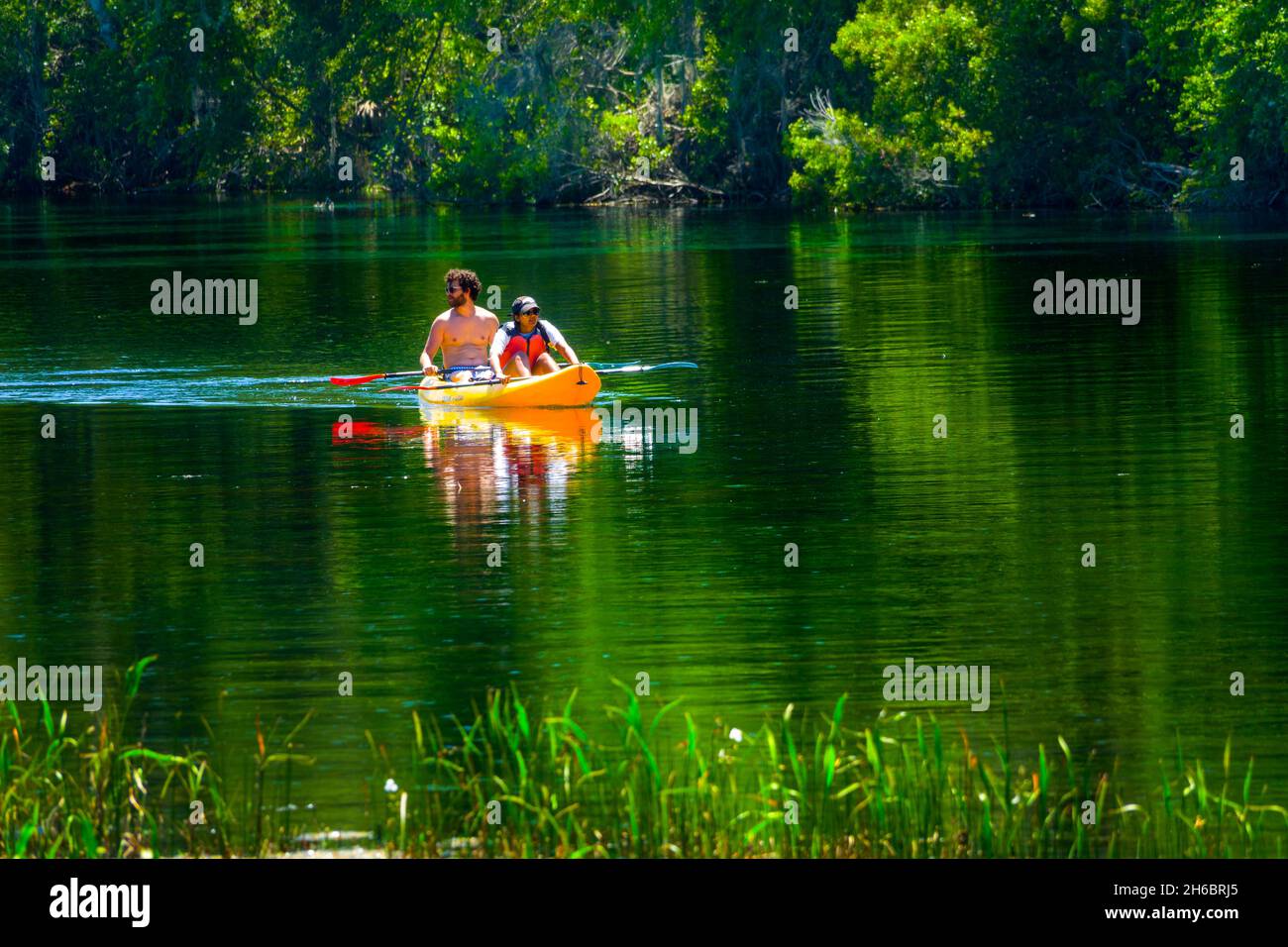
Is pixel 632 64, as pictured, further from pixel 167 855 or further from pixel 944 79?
pixel 167 855

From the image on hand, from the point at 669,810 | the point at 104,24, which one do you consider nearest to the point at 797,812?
the point at 669,810

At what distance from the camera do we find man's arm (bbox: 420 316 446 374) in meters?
25.1

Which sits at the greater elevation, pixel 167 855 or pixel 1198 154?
pixel 1198 154

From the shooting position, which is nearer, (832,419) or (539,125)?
(832,419)

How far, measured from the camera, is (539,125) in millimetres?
81750

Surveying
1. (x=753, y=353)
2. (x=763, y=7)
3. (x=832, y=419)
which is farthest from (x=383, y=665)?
(x=763, y=7)

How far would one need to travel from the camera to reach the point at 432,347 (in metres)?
25.4

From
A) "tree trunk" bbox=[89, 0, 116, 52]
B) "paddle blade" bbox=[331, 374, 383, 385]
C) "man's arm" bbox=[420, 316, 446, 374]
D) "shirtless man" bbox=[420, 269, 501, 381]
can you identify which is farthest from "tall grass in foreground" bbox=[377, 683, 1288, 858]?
"tree trunk" bbox=[89, 0, 116, 52]

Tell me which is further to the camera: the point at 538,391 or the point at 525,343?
the point at 525,343

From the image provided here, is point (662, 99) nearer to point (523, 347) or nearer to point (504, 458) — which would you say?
point (523, 347)

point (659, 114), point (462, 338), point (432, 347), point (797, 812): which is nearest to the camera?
point (797, 812)

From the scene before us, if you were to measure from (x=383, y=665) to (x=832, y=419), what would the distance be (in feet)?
36.8

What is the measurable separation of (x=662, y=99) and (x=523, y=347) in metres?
56.4

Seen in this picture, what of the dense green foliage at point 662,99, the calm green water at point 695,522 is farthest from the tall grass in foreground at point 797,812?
the dense green foliage at point 662,99
